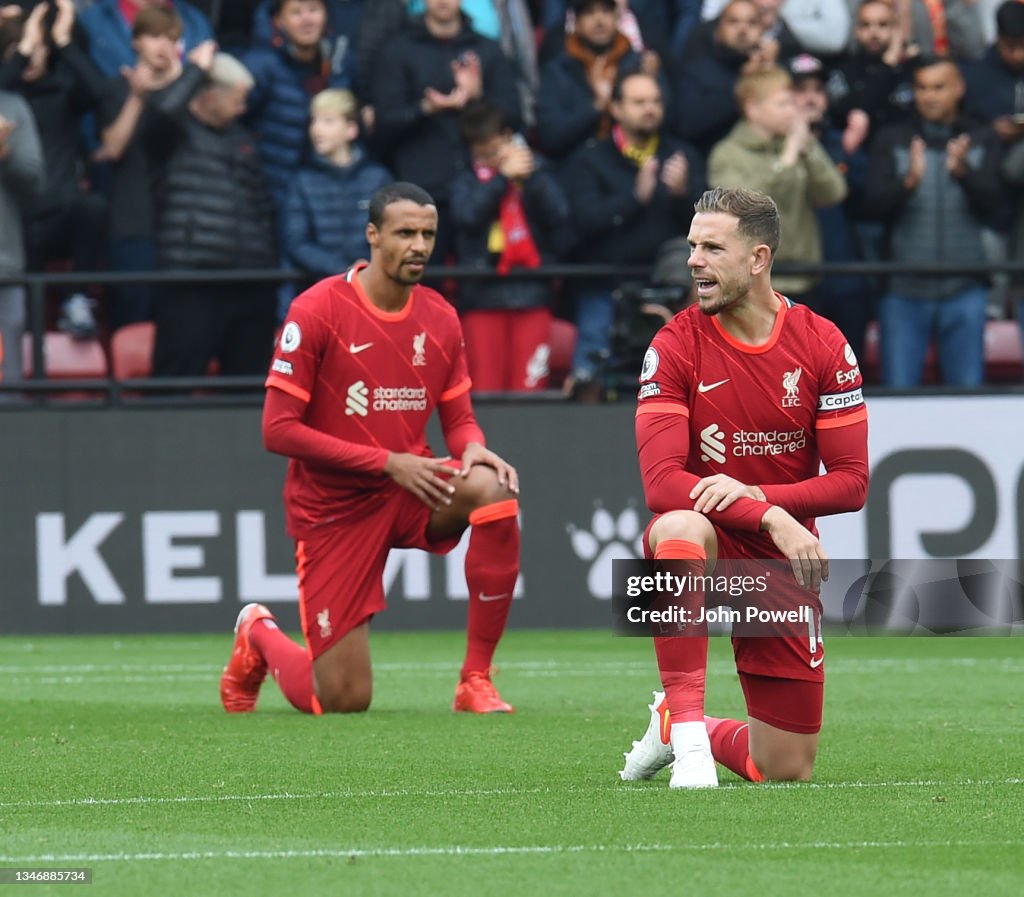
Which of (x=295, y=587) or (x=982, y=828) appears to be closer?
(x=982, y=828)

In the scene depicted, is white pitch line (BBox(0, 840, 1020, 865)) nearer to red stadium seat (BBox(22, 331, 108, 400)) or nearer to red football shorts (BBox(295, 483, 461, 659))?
red football shorts (BBox(295, 483, 461, 659))

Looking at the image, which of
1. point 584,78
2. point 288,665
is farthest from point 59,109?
point 288,665

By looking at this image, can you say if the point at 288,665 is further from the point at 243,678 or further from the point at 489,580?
the point at 489,580

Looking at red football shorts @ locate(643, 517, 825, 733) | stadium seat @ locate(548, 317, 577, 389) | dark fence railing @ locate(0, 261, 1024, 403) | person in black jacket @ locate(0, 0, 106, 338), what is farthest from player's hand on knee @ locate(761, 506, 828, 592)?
person in black jacket @ locate(0, 0, 106, 338)

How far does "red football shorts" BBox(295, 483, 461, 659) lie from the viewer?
8992mm

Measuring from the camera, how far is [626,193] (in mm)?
13180

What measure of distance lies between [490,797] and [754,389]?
57.4 inches

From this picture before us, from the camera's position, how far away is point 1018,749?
24.6 feet

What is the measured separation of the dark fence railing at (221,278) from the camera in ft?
42.4

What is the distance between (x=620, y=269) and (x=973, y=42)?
10.9ft

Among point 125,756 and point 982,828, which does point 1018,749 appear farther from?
point 125,756

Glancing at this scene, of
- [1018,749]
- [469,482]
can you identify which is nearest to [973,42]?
[469,482]

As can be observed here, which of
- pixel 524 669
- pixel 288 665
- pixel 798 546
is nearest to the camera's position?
pixel 798 546

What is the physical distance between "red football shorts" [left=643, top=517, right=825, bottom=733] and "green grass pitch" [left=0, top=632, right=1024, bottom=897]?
0.24 meters
